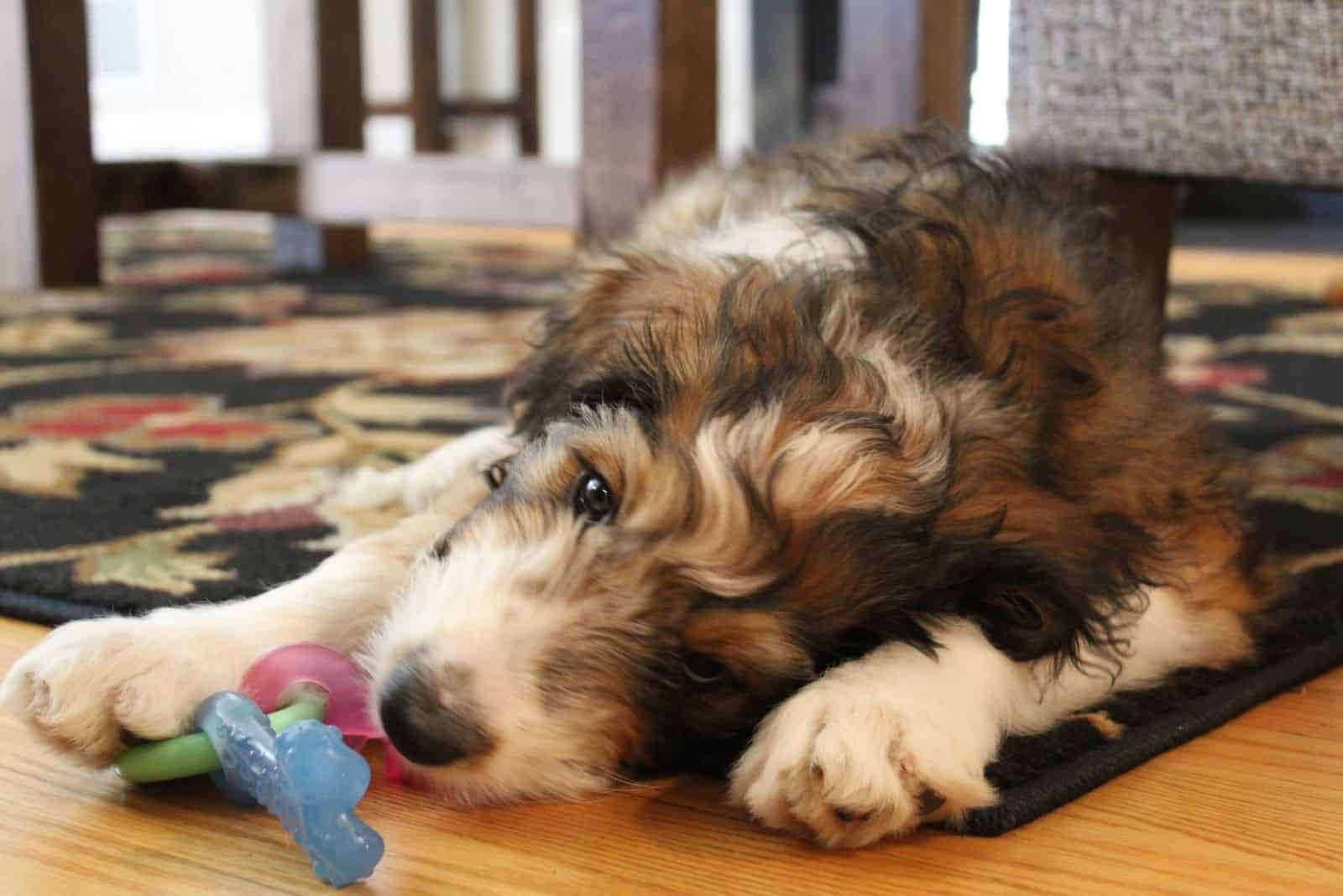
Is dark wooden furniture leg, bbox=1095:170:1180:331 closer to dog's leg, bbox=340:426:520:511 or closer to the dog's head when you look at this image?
dog's leg, bbox=340:426:520:511

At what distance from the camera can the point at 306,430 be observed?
3094 millimetres

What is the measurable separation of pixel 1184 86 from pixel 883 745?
5.32 ft

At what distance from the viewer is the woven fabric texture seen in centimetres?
250

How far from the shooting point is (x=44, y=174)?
4906mm

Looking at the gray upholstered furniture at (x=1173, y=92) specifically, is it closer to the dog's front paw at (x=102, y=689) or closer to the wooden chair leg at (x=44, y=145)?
the dog's front paw at (x=102, y=689)

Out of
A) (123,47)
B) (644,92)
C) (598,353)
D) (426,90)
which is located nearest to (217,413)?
(644,92)

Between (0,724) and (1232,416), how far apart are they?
2558 mm

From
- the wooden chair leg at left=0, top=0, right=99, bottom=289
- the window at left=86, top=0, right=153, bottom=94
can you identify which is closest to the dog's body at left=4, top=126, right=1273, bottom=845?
the wooden chair leg at left=0, top=0, right=99, bottom=289

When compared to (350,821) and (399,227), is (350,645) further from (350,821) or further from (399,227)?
(399,227)

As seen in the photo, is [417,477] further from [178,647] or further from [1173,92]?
[1173,92]

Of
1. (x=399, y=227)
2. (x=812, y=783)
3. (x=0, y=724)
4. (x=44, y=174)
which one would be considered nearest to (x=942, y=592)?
(x=812, y=783)

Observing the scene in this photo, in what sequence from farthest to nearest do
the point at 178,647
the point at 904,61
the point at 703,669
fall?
the point at 904,61, the point at 178,647, the point at 703,669

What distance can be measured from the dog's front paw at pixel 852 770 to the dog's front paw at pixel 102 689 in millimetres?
537

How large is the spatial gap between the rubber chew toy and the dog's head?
0.34 ft
